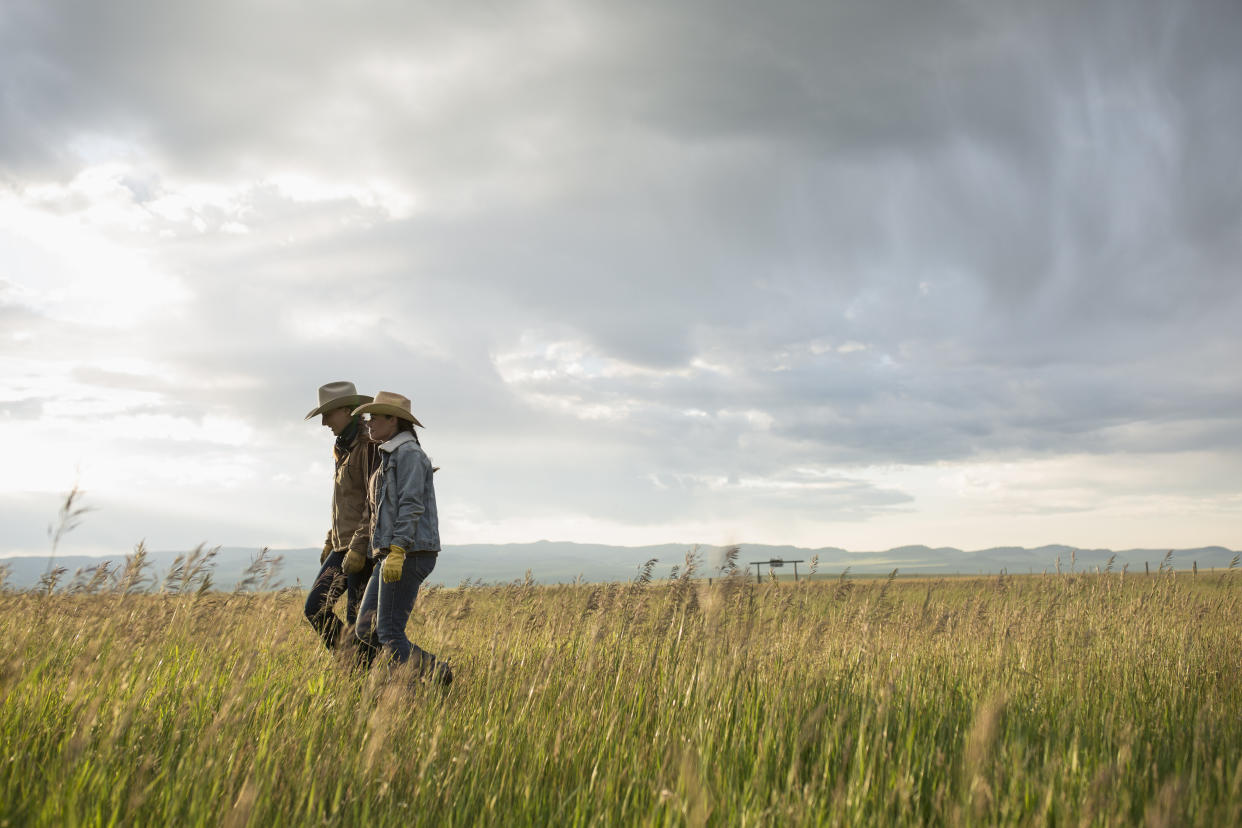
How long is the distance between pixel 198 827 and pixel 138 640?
2844mm

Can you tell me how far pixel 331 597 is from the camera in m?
5.62

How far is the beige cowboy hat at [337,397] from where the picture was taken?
6031 millimetres

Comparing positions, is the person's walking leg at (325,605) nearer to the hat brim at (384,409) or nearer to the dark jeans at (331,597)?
the dark jeans at (331,597)

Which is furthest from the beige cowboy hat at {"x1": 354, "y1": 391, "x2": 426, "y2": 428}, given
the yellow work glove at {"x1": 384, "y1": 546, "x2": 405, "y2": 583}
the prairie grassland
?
the prairie grassland

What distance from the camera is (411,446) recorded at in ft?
17.9

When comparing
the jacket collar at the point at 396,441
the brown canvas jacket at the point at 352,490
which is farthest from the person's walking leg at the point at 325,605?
the jacket collar at the point at 396,441

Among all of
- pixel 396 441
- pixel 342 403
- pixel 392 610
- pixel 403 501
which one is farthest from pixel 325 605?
pixel 342 403

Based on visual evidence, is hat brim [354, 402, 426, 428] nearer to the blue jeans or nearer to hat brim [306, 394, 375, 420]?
hat brim [306, 394, 375, 420]

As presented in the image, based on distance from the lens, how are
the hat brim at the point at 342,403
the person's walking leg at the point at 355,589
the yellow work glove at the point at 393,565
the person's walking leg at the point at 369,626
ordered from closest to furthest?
the yellow work glove at the point at 393,565
the person's walking leg at the point at 369,626
the person's walking leg at the point at 355,589
the hat brim at the point at 342,403

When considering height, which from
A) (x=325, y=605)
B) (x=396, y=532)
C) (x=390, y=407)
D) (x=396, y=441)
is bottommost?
(x=325, y=605)

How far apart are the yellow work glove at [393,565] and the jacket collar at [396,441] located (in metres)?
0.79

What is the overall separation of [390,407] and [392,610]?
154 cm

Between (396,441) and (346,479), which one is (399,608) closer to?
(396,441)

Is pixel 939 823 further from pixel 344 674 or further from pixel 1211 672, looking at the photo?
pixel 1211 672
